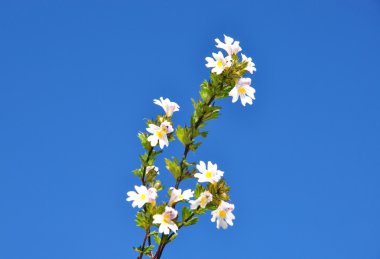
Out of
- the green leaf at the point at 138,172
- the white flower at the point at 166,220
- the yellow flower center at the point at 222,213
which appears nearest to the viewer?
the white flower at the point at 166,220

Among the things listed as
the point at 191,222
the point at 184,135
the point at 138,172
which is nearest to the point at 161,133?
the point at 184,135

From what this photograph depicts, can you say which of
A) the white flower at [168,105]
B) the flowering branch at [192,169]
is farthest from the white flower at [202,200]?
the white flower at [168,105]

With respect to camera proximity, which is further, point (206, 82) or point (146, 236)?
point (206, 82)

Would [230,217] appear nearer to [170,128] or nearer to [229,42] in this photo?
[170,128]

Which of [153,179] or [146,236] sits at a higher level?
[153,179]

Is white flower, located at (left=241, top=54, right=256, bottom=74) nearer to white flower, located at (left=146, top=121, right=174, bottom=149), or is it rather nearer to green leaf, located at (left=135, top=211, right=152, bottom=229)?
white flower, located at (left=146, top=121, right=174, bottom=149)

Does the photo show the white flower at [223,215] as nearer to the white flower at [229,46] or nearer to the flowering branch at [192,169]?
the flowering branch at [192,169]

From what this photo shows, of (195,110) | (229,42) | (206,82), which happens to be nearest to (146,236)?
(195,110)
